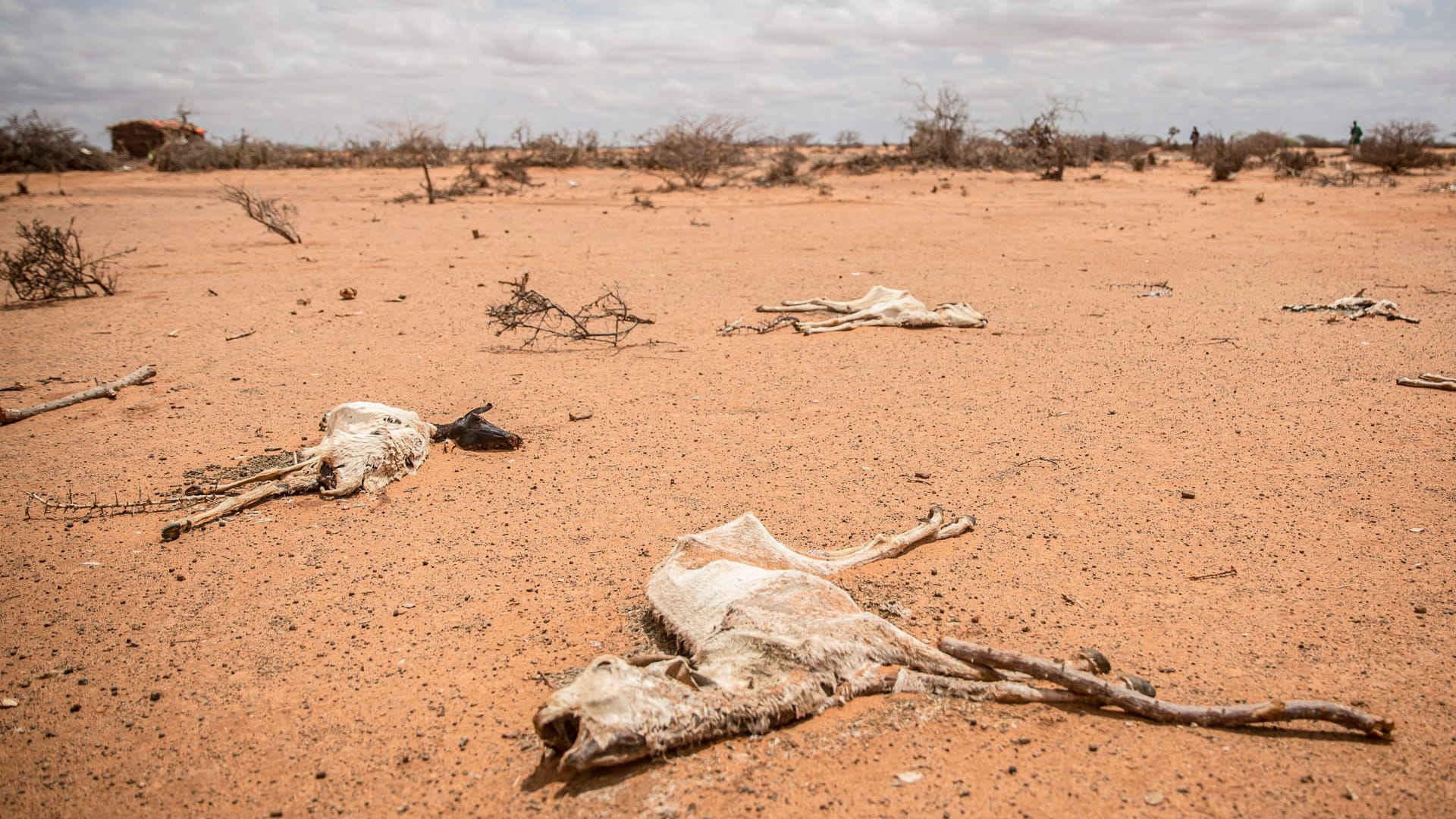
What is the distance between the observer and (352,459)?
14.1ft

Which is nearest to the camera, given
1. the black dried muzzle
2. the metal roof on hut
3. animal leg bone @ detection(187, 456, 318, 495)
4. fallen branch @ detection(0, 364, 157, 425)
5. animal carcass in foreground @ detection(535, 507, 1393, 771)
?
animal carcass in foreground @ detection(535, 507, 1393, 771)

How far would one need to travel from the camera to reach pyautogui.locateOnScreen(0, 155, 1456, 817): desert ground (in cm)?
240

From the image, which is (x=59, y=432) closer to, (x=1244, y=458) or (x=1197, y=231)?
(x=1244, y=458)

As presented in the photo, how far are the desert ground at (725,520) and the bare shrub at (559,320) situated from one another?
21 cm

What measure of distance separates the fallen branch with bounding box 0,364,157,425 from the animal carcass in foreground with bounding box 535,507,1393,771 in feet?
15.4

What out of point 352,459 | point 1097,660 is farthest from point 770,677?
point 352,459

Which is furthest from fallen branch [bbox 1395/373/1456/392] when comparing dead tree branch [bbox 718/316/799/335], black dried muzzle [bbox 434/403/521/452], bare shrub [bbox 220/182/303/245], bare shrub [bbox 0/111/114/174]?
bare shrub [bbox 0/111/114/174]

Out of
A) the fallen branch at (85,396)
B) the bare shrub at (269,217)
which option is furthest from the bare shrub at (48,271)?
the fallen branch at (85,396)

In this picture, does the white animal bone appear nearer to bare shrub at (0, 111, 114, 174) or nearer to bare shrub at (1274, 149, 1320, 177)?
bare shrub at (1274, 149, 1320, 177)

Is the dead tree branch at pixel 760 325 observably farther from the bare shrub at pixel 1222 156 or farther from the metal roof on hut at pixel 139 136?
the metal roof on hut at pixel 139 136

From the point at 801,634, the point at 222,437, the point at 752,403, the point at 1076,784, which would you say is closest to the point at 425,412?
the point at 222,437

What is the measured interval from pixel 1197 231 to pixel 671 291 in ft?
25.6

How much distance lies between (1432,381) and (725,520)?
4.58 metres

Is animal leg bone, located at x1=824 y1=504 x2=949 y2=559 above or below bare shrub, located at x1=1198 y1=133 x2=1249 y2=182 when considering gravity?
below
